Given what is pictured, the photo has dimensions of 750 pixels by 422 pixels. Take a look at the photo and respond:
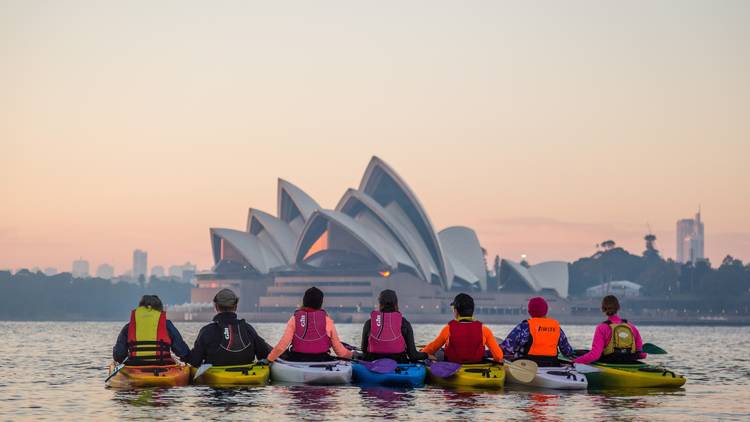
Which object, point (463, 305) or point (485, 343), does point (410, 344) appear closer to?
point (485, 343)

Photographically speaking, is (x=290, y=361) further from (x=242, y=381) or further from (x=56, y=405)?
(x=56, y=405)

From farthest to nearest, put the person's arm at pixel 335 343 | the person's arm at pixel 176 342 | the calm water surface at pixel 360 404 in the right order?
the person's arm at pixel 335 343 < the person's arm at pixel 176 342 < the calm water surface at pixel 360 404

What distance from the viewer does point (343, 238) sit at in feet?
628

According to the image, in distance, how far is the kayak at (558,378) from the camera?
28297 mm

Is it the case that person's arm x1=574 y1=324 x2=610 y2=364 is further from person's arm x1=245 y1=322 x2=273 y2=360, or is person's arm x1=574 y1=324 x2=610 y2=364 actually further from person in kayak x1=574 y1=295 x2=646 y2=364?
person's arm x1=245 y1=322 x2=273 y2=360

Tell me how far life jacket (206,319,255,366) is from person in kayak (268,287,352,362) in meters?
0.59

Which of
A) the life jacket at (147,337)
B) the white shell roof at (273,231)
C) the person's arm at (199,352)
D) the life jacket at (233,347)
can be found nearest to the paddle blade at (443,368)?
the life jacket at (233,347)

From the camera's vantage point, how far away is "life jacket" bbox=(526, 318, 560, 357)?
→ 1088 inches

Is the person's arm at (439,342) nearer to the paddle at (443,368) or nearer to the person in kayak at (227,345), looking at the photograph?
the paddle at (443,368)

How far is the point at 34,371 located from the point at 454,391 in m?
20.5

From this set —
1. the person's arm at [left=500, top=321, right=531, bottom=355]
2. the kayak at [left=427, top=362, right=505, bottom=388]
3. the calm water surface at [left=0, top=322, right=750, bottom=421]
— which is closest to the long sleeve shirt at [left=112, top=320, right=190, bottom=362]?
the calm water surface at [left=0, top=322, right=750, bottom=421]

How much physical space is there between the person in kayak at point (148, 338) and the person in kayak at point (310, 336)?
7.28ft

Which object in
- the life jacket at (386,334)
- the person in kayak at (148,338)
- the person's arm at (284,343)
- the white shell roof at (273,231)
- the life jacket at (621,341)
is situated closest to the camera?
the person in kayak at (148,338)

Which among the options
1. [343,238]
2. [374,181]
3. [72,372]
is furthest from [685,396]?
[343,238]
